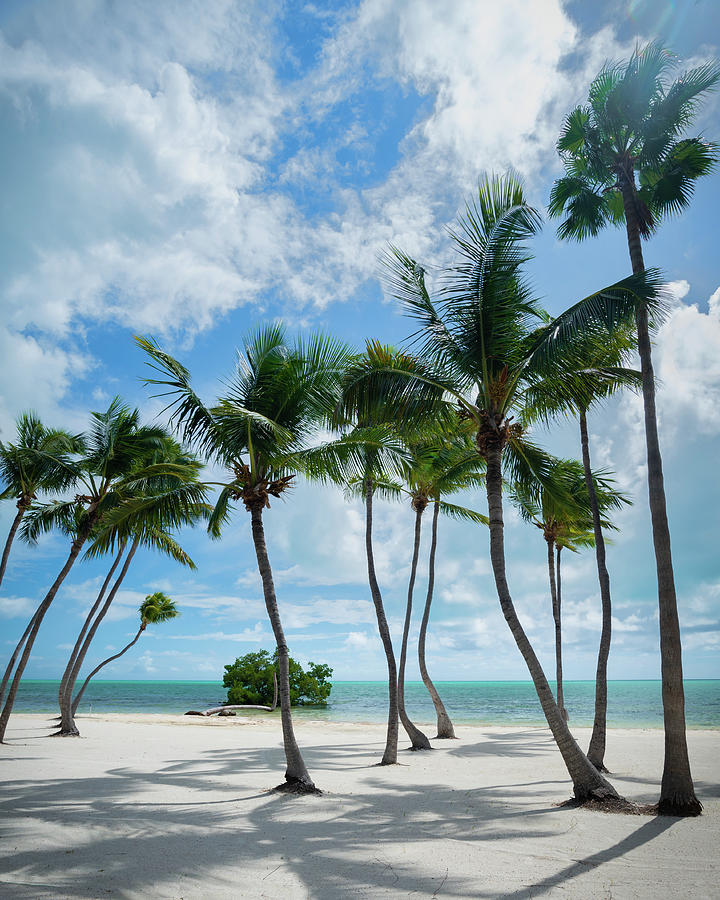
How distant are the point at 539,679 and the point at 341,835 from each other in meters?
3.28

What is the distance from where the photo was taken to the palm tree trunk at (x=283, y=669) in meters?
8.90

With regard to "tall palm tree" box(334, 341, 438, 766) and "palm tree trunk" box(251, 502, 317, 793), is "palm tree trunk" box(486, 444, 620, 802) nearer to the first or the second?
"tall palm tree" box(334, 341, 438, 766)

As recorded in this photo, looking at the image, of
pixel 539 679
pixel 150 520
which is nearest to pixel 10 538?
pixel 150 520

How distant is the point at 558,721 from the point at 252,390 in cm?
698

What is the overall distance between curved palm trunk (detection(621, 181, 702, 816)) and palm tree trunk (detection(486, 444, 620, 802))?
78cm

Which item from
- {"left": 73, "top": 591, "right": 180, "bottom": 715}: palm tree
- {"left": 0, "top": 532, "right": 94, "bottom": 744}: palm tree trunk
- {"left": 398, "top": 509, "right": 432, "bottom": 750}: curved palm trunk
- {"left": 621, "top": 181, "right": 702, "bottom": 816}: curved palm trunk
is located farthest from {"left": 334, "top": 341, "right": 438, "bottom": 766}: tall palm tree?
{"left": 73, "top": 591, "right": 180, "bottom": 715}: palm tree

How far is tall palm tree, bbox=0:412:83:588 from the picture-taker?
50.7 feet

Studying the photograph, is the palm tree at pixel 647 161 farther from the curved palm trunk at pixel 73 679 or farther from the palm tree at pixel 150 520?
the curved palm trunk at pixel 73 679

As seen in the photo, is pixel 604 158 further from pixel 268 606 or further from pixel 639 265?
pixel 268 606

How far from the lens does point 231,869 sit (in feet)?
17.0

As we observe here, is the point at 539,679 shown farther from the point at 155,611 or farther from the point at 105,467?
the point at 155,611

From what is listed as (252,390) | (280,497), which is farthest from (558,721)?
(252,390)

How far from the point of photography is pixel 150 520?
10812mm

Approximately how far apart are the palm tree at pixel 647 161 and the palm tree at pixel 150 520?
7.38 m
